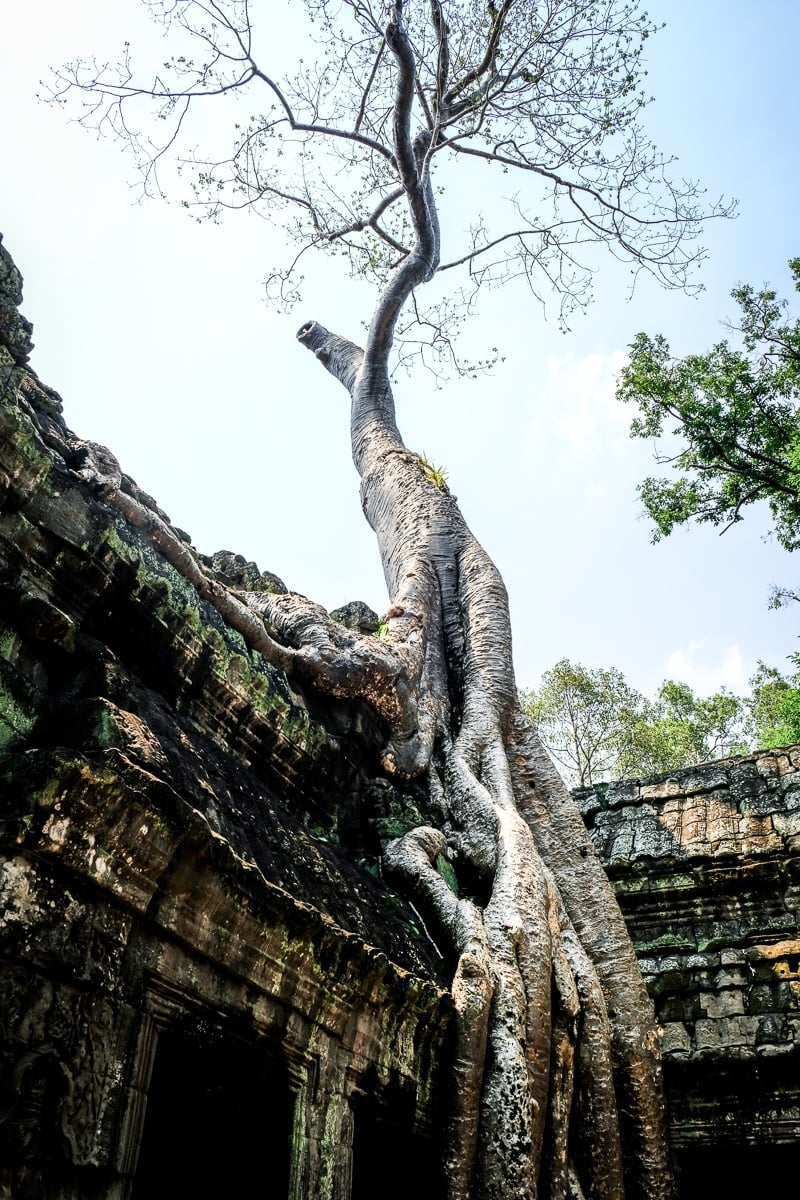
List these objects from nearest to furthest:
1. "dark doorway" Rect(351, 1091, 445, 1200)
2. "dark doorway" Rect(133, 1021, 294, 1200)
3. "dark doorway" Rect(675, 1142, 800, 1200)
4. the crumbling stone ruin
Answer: the crumbling stone ruin, "dark doorway" Rect(133, 1021, 294, 1200), "dark doorway" Rect(351, 1091, 445, 1200), "dark doorway" Rect(675, 1142, 800, 1200)

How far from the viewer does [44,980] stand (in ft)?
5.66

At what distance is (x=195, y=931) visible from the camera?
6.93 ft

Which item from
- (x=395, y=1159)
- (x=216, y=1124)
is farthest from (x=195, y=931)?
(x=395, y=1159)

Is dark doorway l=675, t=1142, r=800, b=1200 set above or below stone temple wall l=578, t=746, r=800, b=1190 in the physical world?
below

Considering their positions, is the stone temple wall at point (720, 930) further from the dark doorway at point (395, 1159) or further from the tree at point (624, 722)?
the tree at point (624, 722)

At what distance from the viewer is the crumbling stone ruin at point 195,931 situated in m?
1.76

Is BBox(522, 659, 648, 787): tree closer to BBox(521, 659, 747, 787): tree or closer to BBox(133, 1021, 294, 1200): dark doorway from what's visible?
BBox(521, 659, 747, 787): tree

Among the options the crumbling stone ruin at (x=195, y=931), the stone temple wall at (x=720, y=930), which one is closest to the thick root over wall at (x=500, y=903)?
the crumbling stone ruin at (x=195, y=931)

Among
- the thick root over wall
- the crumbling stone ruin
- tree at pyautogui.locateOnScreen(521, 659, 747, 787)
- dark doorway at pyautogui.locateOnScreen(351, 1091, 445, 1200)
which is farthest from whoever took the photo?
tree at pyautogui.locateOnScreen(521, 659, 747, 787)

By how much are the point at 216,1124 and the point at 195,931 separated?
2.16 ft

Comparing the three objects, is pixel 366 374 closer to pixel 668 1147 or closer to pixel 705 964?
pixel 705 964

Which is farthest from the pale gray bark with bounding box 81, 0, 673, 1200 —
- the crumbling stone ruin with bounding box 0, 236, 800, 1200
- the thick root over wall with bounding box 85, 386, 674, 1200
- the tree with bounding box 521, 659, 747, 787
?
the tree with bounding box 521, 659, 747, 787

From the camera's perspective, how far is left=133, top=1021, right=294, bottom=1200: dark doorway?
7.27 ft

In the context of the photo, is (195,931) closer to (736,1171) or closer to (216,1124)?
(216,1124)
